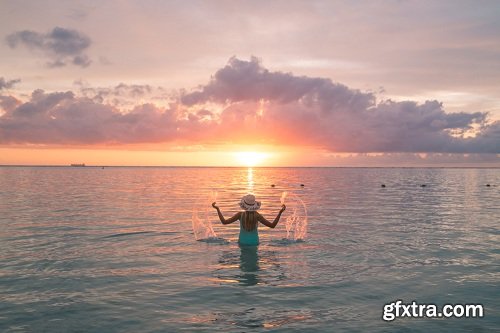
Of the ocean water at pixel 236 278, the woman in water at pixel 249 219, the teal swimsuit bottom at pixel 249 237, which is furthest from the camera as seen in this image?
the teal swimsuit bottom at pixel 249 237

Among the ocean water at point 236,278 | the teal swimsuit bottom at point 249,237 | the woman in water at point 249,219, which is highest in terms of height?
the woman in water at point 249,219

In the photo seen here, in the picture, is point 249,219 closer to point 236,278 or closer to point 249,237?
point 249,237

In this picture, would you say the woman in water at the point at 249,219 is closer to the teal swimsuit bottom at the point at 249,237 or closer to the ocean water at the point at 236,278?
the teal swimsuit bottom at the point at 249,237

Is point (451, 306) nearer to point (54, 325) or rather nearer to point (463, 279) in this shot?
point (463, 279)

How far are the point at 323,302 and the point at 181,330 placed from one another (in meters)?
4.48

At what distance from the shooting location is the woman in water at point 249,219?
60.2 ft

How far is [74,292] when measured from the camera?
1291 cm

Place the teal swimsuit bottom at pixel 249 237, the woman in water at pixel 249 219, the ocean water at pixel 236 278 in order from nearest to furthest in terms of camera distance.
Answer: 1. the ocean water at pixel 236 278
2. the woman in water at pixel 249 219
3. the teal swimsuit bottom at pixel 249 237

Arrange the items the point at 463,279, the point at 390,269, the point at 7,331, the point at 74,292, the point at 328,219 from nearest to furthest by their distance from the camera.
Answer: the point at 7,331 → the point at 74,292 → the point at 463,279 → the point at 390,269 → the point at 328,219

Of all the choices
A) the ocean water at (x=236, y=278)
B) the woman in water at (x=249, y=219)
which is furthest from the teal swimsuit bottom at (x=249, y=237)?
the ocean water at (x=236, y=278)

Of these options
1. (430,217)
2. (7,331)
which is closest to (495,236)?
(430,217)

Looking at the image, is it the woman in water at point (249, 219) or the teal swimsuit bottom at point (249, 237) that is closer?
the woman in water at point (249, 219)

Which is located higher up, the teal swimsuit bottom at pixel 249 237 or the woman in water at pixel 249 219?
the woman in water at pixel 249 219

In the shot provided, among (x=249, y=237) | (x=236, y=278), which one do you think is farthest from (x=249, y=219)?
(x=236, y=278)
